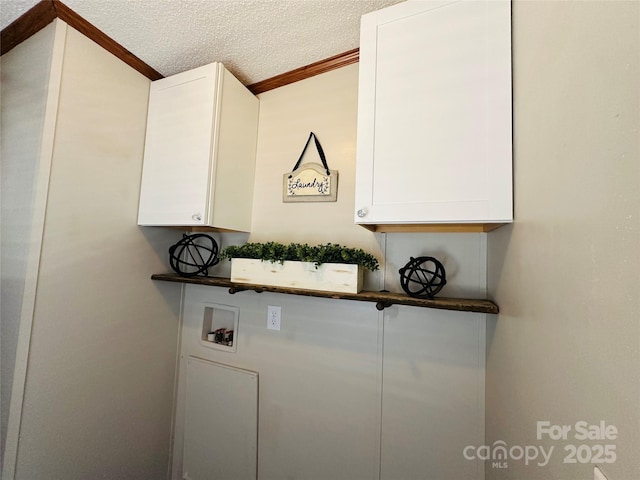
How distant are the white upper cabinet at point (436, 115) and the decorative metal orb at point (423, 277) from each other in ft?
0.76

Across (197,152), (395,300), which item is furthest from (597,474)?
(197,152)

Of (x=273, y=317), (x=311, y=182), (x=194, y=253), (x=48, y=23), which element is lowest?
(x=273, y=317)

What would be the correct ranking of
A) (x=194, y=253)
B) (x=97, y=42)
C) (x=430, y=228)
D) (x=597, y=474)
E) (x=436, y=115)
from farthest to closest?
(x=194, y=253) → (x=97, y=42) → (x=430, y=228) → (x=436, y=115) → (x=597, y=474)

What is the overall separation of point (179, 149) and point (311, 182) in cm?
64

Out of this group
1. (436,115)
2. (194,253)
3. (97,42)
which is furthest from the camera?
(194,253)

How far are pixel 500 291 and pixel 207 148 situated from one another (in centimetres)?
127

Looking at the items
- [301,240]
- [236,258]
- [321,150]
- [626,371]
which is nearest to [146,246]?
[236,258]

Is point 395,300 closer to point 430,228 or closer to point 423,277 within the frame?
point 423,277

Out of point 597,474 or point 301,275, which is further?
point 301,275

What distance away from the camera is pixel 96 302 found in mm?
1140

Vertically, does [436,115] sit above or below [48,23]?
below

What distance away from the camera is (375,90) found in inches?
34.2

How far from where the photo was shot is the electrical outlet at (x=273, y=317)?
1.31 m

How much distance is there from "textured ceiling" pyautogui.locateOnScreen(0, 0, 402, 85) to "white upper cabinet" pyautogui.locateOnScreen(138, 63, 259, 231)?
102 mm
